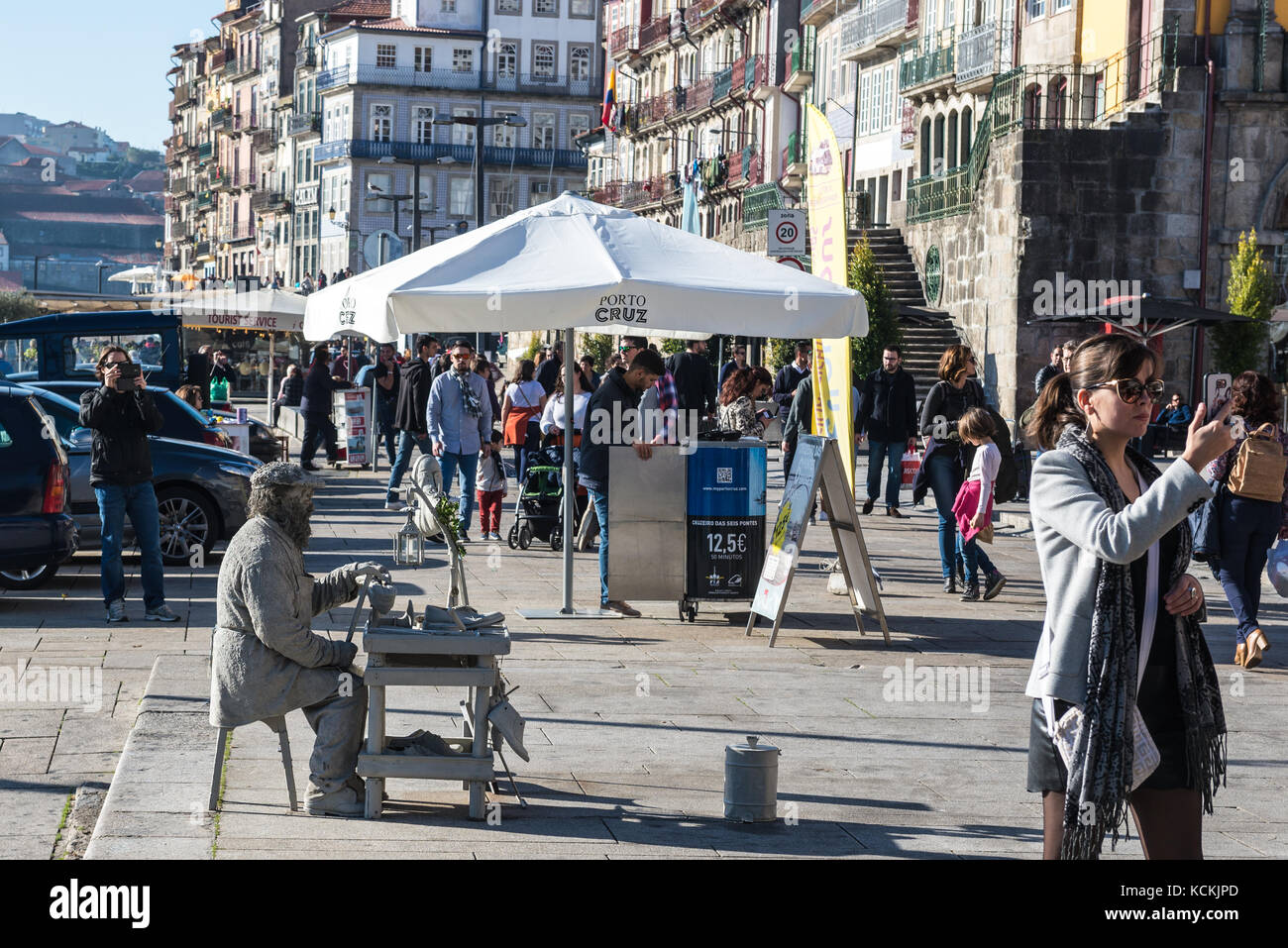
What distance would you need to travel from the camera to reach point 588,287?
1079 centimetres

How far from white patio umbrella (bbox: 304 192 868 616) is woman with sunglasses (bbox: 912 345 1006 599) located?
3058 mm

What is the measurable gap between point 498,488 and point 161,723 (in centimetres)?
958

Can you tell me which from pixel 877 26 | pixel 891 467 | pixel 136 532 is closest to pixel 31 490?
pixel 136 532

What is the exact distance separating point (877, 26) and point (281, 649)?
42413 millimetres

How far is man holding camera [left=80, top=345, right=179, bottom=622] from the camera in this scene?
12086mm

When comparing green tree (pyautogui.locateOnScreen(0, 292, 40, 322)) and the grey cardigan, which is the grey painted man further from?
green tree (pyautogui.locateOnScreen(0, 292, 40, 322))

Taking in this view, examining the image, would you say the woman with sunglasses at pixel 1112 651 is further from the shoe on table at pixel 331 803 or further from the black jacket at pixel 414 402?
the black jacket at pixel 414 402

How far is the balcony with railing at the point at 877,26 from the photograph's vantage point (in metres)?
45.1

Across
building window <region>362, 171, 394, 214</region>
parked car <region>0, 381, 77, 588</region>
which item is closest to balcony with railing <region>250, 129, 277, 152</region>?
building window <region>362, 171, 394, 214</region>

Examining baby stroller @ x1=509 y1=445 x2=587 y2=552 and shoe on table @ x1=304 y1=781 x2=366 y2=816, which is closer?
shoe on table @ x1=304 y1=781 x2=366 y2=816

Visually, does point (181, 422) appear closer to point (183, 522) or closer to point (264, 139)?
point (183, 522)

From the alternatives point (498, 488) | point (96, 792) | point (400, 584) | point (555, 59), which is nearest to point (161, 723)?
point (96, 792)

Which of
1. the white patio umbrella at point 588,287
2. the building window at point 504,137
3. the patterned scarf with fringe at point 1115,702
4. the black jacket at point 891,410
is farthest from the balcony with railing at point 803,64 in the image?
the patterned scarf with fringe at point 1115,702
